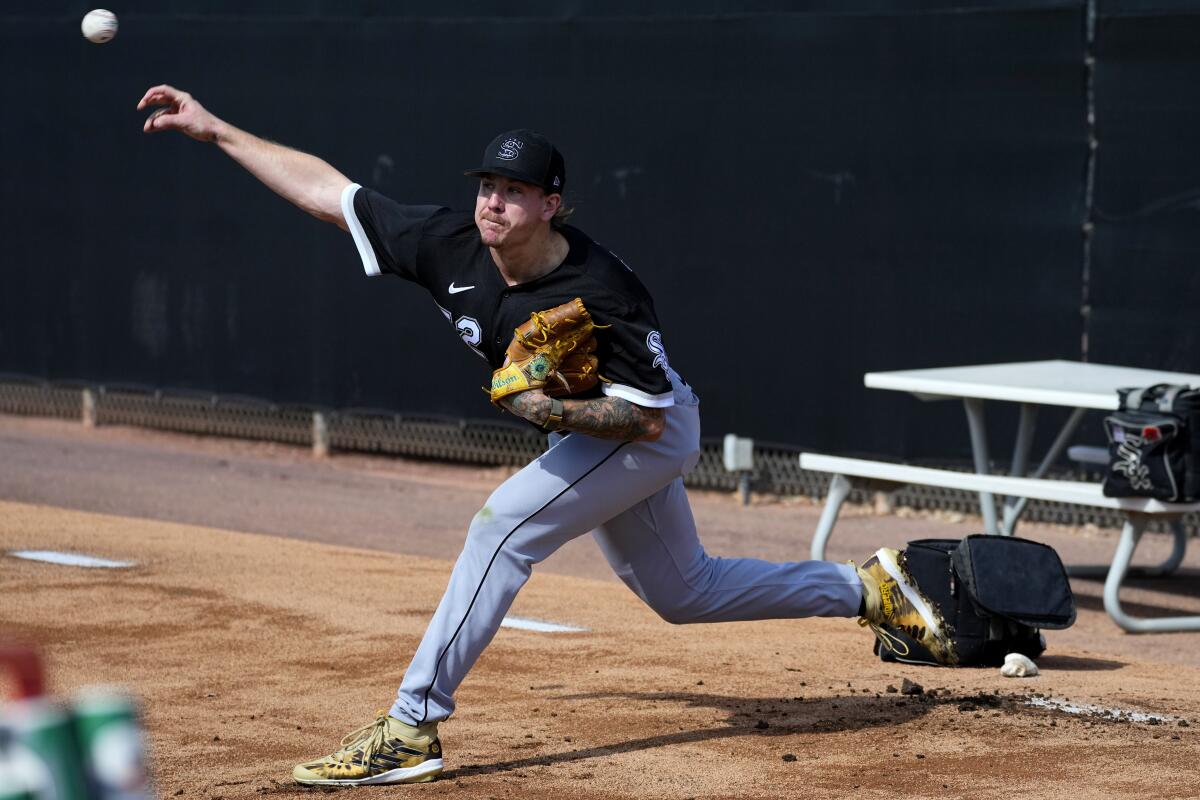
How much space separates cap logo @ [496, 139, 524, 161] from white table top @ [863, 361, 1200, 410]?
3.30 m

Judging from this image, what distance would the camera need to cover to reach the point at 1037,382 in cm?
768

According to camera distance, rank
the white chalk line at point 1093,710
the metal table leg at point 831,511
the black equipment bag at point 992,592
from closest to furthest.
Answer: the white chalk line at point 1093,710
the black equipment bag at point 992,592
the metal table leg at point 831,511

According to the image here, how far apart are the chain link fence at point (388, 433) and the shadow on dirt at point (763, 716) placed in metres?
3.84

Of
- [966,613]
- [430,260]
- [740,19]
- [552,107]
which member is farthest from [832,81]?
[430,260]

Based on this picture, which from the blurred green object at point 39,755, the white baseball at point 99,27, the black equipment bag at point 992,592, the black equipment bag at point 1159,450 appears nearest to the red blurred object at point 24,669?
the blurred green object at point 39,755

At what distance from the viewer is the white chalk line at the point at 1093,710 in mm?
5281

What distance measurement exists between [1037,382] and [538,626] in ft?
8.19

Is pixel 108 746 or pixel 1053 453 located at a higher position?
pixel 108 746

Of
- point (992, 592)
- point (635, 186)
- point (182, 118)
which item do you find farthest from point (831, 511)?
point (182, 118)

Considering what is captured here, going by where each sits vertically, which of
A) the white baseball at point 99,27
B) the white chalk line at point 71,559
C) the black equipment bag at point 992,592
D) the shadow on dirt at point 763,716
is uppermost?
the white baseball at point 99,27

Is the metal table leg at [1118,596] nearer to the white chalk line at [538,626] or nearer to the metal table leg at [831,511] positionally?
the metal table leg at [831,511]

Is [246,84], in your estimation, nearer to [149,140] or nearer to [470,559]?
[149,140]

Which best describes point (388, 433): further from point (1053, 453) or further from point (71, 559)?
point (1053, 453)

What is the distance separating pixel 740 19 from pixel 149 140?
15.3 feet
